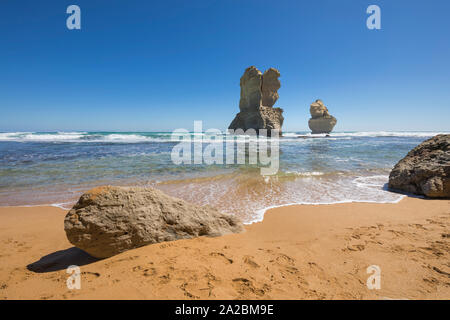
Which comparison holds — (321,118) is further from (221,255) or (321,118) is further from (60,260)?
(60,260)

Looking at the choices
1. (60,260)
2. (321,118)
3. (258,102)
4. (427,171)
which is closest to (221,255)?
(60,260)

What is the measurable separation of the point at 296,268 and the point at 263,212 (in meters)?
1.94

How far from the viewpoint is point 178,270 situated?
6.76 feet

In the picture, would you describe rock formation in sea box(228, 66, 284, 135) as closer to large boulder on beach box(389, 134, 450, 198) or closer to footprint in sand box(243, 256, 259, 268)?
large boulder on beach box(389, 134, 450, 198)

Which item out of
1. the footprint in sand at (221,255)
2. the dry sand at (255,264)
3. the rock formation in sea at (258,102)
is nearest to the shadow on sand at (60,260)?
the dry sand at (255,264)

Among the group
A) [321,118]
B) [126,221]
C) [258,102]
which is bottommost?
[126,221]

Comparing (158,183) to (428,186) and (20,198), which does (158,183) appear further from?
(428,186)

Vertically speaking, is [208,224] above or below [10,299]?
above

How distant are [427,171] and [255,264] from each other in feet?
20.0

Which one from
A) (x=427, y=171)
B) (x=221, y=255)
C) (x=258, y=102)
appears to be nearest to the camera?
(x=221, y=255)

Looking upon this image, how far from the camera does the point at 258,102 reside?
150 feet

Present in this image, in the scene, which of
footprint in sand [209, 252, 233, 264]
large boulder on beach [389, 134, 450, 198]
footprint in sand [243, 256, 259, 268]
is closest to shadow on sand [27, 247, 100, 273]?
footprint in sand [209, 252, 233, 264]

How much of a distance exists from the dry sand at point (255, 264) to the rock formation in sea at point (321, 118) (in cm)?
6477
